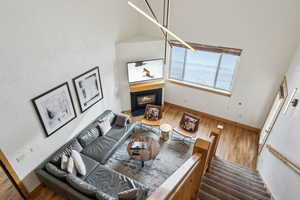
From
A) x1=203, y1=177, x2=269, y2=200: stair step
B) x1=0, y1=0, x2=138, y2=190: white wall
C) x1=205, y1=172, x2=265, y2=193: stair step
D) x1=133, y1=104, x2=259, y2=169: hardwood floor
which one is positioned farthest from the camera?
x1=133, y1=104, x2=259, y2=169: hardwood floor

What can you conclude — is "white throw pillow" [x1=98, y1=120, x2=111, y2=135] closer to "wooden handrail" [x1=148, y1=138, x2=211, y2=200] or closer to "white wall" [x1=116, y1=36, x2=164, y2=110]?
"white wall" [x1=116, y1=36, x2=164, y2=110]

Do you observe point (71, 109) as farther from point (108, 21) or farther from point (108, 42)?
point (108, 21)

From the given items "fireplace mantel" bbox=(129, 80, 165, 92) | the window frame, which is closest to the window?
the window frame

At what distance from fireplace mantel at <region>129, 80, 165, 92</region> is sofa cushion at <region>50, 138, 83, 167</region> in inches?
87.9

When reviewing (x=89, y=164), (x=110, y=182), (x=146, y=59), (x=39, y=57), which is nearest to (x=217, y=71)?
(x=146, y=59)

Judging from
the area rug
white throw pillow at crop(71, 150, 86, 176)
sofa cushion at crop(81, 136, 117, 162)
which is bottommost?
the area rug

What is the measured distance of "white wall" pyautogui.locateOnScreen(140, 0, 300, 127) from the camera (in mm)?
4297

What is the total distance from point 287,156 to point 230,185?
3.23ft

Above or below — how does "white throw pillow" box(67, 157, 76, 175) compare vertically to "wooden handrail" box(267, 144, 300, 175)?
below

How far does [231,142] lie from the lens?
5410 millimetres

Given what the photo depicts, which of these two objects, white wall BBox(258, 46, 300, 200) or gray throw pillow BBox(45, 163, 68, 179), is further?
gray throw pillow BBox(45, 163, 68, 179)

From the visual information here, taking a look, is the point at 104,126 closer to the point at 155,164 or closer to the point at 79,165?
the point at 79,165

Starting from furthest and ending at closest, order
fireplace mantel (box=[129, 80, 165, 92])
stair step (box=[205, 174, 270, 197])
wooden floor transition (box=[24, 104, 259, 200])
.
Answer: fireplace mantel (box=[129, 80, 165, 92]) → wooden floor transition (box=[24, 104, 259, 200]) → stair step (box=[205, 174, 270, 197])

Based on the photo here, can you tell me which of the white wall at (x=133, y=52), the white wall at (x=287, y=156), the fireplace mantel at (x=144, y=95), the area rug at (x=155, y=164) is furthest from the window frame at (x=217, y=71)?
the area rug at (x=155, y=164)
